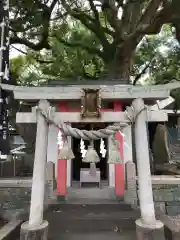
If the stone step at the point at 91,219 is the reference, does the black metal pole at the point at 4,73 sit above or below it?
above

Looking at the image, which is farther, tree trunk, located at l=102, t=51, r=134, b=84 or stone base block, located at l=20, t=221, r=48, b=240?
tree trunk, located at l=102, t=51, r=134, b=84

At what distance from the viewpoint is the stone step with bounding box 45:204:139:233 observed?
18.3ft

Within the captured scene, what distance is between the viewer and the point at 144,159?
4926mm

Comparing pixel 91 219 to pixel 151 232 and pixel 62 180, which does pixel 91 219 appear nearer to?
pixel 151 232

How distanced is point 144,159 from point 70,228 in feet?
7.49

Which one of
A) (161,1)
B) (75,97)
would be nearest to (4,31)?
(75,97)

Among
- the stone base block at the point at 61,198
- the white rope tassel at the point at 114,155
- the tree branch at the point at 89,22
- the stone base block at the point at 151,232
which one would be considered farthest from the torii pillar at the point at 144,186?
the tree branch at the point at 89,22

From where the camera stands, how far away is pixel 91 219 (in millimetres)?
5793

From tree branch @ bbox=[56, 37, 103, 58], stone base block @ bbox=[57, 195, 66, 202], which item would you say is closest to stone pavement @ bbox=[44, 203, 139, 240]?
stone base block @ bbox=[57, 195, 66, 202]

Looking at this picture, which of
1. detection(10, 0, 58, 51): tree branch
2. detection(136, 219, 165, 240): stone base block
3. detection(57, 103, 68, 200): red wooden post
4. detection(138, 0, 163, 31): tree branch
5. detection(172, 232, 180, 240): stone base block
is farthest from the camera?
detection(10, 0, 58, 51): tree branch

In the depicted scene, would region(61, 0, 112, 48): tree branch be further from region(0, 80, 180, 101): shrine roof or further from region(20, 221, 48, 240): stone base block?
region(20, 221, 48, 240): stone base block

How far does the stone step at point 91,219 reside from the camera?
5.58m

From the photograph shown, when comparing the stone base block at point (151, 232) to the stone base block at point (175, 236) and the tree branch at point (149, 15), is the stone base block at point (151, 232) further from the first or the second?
the tree branch at point (149, 15)

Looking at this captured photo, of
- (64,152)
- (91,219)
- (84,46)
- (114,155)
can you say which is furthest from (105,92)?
(84,46)
